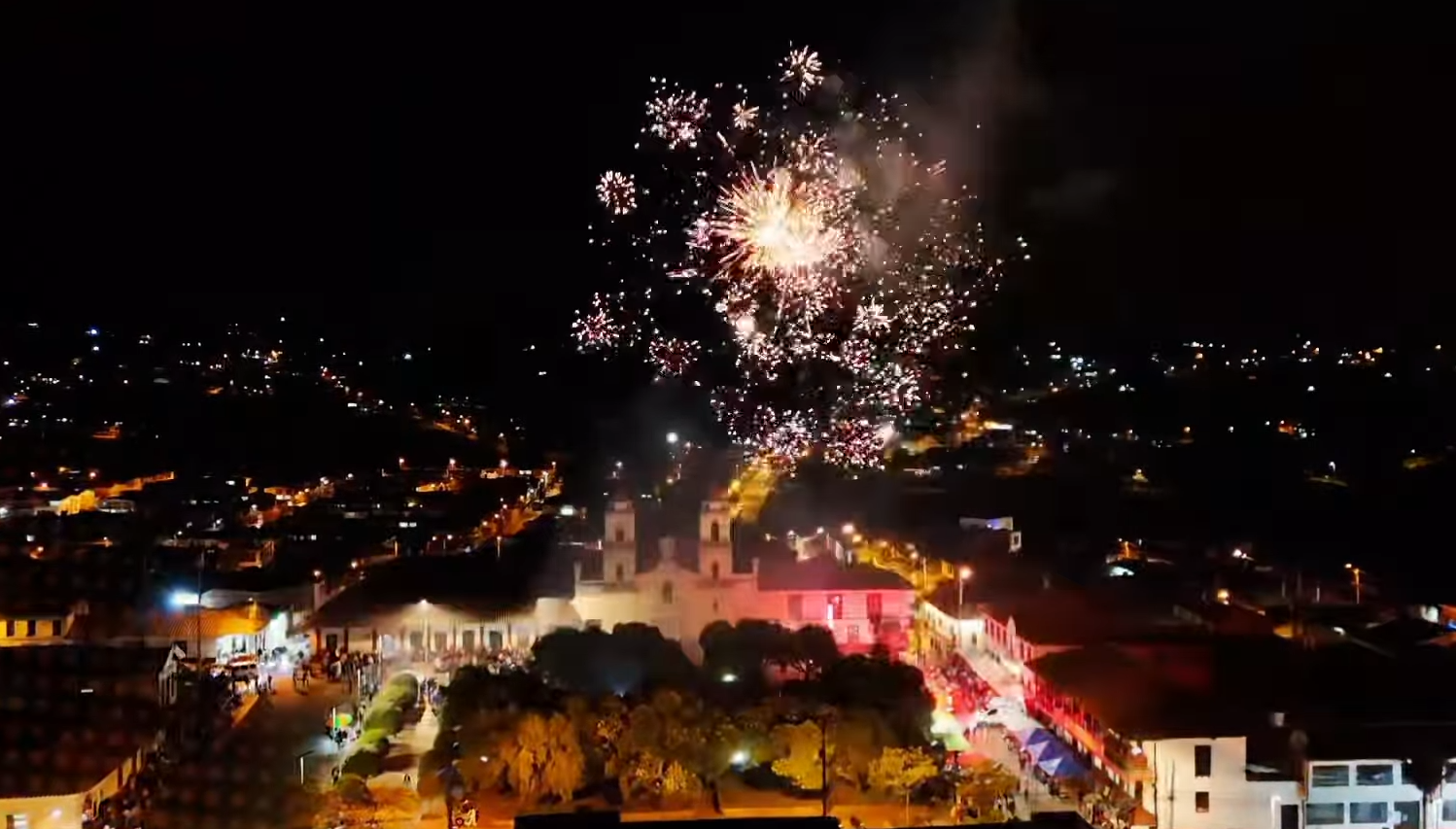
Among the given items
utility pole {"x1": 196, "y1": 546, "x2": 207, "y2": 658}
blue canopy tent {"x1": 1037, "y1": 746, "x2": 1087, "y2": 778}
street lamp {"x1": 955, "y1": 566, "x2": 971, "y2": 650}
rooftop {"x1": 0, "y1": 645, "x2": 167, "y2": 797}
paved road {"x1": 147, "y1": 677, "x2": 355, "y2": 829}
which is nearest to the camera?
paved road {"x1": 147, "y1": 677, "x2": 355, "y2": 829}

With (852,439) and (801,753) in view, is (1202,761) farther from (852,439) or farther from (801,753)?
(852,439)

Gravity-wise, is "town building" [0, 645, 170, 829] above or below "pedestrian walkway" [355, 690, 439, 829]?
above

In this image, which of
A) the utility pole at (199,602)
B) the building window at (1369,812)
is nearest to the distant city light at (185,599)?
the utility pole at (199,602)

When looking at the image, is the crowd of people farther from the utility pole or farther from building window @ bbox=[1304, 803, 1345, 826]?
building window @ bbox=[1304, 803, 1345, 826]

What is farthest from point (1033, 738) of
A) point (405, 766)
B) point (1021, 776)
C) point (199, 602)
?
point (199, 602)

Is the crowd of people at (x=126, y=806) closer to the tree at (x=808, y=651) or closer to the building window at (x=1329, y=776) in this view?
the tree at (x=808, y=651)

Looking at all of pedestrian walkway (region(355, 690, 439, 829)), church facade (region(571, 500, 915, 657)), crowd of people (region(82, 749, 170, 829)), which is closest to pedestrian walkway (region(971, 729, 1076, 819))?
church facade (region(571, 500, 915, 657))
